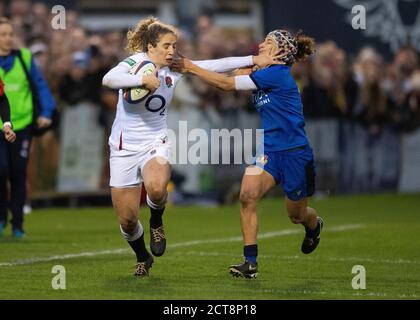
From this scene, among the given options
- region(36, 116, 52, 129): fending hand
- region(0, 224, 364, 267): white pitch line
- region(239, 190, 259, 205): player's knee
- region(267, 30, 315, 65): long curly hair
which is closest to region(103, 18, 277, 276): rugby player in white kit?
region(267, 30, 315, 65): long curly hair

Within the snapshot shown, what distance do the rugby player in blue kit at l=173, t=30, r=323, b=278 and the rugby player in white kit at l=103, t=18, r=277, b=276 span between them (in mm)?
192

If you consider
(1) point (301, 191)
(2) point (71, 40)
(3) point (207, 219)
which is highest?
(2) point (71, 40)

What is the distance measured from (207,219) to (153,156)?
784 centimetres

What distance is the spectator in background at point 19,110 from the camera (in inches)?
588

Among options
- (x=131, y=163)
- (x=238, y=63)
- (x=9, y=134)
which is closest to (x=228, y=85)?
(x=238, y=63)

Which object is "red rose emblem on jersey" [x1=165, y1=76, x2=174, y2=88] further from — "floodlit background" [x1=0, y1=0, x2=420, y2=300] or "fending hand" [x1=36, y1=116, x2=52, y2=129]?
"fending hand" [x1=36, y1=116, x2=52, y2=129]

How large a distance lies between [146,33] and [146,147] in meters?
1.05

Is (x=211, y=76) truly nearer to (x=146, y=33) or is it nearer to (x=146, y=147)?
(x=146, y=33)

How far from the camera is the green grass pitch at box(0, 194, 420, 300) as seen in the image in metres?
9.80

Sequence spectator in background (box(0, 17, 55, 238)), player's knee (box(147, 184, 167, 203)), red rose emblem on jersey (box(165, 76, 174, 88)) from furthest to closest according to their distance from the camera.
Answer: spectator in background (box(0, 17, 55, 238))
red rose emblem on jersey (box(165, 76, 174, 88))
player's knee (box(147, 184, 167, 203))

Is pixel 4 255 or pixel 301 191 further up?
pixel 301 191

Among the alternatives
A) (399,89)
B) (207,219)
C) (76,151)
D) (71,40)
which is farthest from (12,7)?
(399,89)
